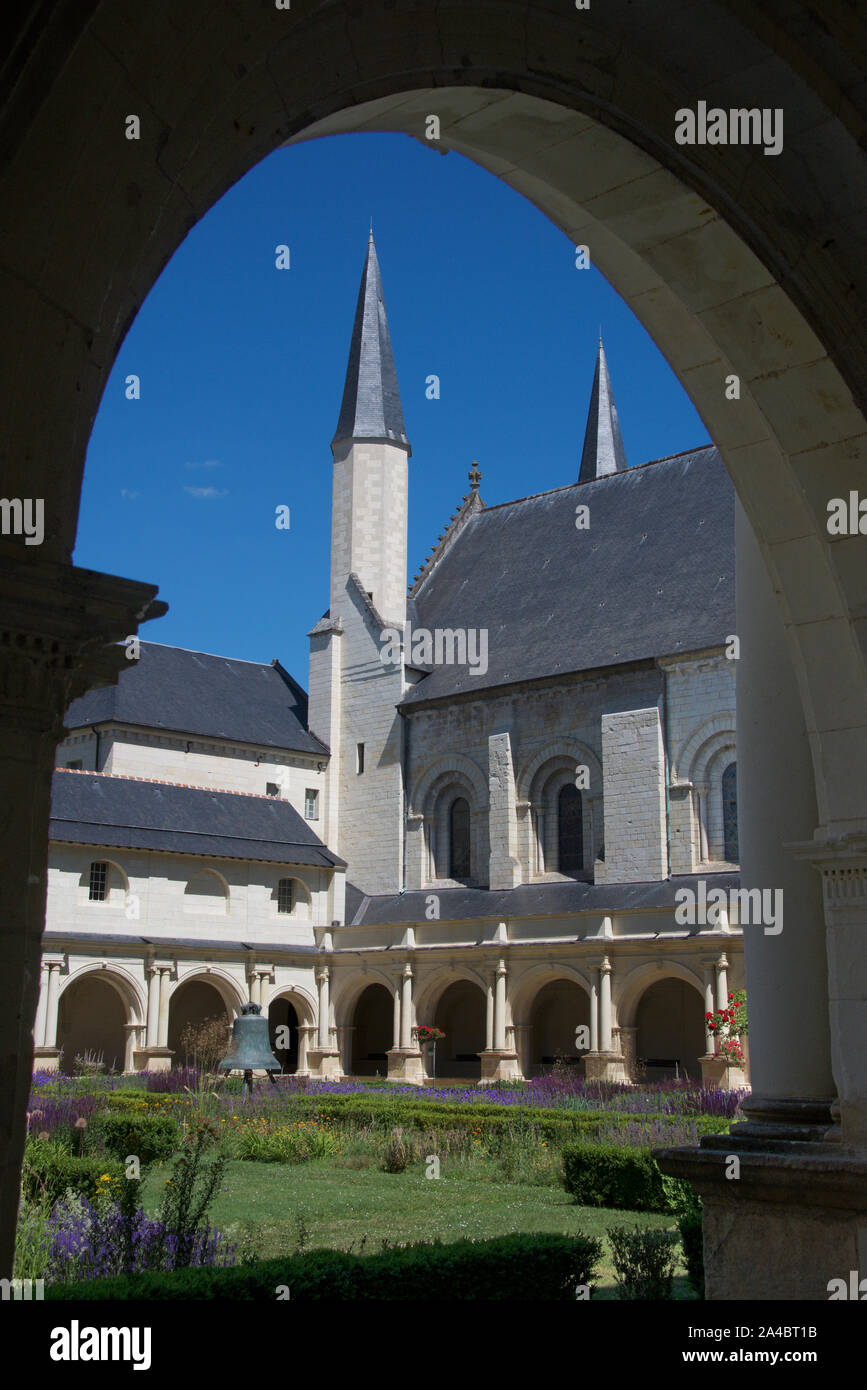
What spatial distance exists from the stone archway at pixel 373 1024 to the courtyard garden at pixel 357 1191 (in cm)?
1113

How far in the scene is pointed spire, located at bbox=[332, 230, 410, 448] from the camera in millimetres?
37312

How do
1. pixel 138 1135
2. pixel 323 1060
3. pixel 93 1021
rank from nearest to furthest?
pixel 138 1135 → pixel 93 1021 → pixel 323 1060

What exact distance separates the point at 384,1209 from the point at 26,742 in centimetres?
1023

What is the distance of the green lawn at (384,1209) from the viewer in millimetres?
10305

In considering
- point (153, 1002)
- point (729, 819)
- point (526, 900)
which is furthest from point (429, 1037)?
point (729, 819)

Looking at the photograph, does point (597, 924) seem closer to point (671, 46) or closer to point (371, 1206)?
point (371, 1206)

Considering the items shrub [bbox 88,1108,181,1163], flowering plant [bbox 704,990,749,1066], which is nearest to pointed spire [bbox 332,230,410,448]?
flowering plant [bbox 704,990,749,1066]

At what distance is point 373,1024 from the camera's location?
118 ft

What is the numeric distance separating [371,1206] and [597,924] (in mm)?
16762

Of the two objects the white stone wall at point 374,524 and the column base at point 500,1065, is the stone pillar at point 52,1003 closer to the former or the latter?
the column base at point 500,1065

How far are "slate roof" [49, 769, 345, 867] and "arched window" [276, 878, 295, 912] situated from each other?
0.87m

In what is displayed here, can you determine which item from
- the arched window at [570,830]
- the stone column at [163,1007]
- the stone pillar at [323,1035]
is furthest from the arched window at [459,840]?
the stone column at [163,1007]

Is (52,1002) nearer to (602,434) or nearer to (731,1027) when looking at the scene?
(731,1027)
